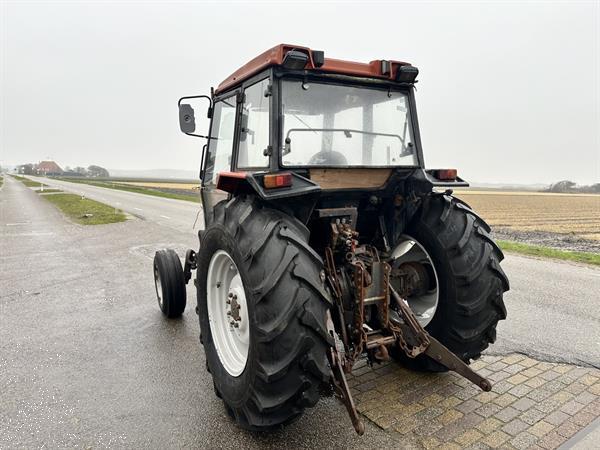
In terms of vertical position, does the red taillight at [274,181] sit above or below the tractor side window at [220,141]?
below

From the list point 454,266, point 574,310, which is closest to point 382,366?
point 454,266

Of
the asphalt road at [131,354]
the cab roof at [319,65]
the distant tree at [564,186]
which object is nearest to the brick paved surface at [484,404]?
the asphalt road at [131,354]

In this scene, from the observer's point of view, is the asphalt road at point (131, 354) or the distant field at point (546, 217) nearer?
the asphalt road at point (131, 354)

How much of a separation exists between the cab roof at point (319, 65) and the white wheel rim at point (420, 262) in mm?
1311

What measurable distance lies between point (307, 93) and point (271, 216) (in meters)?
1.01

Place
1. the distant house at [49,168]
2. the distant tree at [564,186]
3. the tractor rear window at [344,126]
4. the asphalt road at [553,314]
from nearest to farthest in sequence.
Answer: the tractor rear window at [344,126] → the asphalt road at [553,314] → the distant tree at [564,186] → the distant house at [49,168]

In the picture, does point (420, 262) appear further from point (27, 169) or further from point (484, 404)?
point (27, 169)

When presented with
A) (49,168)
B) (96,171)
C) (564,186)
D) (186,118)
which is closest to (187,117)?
(186,118)

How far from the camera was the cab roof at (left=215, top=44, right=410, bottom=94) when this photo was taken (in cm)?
274

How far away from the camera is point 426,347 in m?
2.88

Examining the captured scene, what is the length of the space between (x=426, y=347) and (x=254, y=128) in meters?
2.01

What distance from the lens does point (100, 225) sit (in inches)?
534

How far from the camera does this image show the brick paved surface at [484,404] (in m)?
2.58

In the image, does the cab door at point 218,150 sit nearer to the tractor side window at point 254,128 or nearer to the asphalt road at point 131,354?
the tractor side window at point 254,128
